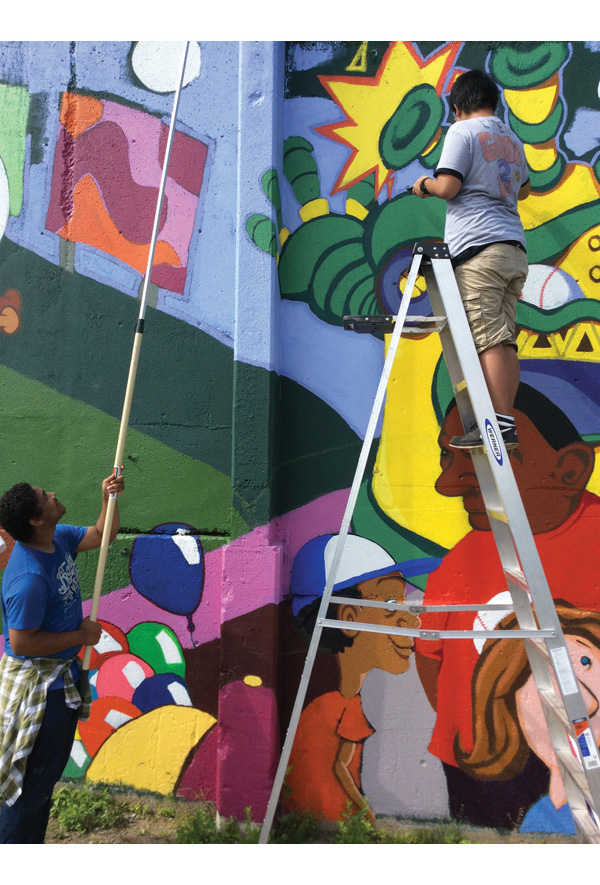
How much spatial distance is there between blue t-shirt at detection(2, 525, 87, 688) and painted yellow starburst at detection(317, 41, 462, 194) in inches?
90.4

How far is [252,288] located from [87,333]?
991mm

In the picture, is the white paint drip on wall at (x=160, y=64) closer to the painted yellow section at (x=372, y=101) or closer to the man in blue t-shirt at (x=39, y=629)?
the painted yellow section at (x=372, y=101)

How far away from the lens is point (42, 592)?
2.49m

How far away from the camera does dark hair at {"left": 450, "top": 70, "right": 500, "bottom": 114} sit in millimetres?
2758

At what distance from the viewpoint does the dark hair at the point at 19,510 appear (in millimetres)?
2525

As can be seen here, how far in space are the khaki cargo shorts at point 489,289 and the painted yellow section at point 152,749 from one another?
91.2 inches

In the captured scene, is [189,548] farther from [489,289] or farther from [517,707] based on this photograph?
[489,289]

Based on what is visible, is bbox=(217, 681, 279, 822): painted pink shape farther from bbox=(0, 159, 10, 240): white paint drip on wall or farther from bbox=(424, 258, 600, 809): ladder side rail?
bbox=(0, 159, 10, 240): white paint drip on wall

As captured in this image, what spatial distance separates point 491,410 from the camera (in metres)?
2.43

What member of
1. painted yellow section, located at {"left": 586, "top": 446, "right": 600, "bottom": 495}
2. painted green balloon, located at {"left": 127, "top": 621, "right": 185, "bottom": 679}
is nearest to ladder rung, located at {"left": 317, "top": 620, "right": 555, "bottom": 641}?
painted yellow section, located at {"left": 586, "top": 446, "right": 600, "bottom": 495}

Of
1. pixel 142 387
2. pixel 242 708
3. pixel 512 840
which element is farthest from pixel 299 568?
pixel 512 840

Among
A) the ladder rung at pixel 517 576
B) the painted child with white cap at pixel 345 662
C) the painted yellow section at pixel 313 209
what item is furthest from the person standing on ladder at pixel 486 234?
the painted child with white cap at pixel 345 662

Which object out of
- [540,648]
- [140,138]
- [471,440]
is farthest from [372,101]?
[540,648]

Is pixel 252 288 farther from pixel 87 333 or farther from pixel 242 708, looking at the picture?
pixel 242 708
